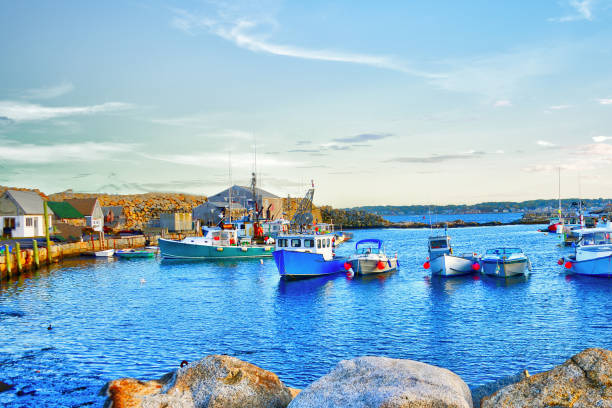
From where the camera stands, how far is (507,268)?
126ft

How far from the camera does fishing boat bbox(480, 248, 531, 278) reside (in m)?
38.5

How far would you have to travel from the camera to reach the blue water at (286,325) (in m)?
17.5

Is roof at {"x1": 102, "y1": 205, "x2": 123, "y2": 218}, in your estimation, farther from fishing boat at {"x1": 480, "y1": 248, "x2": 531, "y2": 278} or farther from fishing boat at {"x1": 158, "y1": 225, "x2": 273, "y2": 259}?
fishing boat at {"x1": 480, "y1": 248, "x2": 531, "y2": 278}

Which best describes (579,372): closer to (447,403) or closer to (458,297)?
(447,403)

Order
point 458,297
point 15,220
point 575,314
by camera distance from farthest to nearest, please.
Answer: point 15,220
point 458,297
point 575,314

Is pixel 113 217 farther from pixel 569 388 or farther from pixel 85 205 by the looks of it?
pixel 569 388

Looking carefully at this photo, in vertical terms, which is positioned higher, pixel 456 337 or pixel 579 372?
pixel 579 372

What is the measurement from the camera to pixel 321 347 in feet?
66.1

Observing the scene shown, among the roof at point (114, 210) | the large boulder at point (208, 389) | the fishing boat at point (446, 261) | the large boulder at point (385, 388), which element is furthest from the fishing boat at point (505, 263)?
the roof at point (114, 210)

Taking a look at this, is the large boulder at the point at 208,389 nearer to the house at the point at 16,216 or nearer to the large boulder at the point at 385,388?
the large boulder at the point at 385,388

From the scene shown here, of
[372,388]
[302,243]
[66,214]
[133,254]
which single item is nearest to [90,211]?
[66,214]

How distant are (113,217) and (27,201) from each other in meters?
33.8

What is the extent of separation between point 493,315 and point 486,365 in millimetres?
9222

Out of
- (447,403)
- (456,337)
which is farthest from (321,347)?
(447,403)
